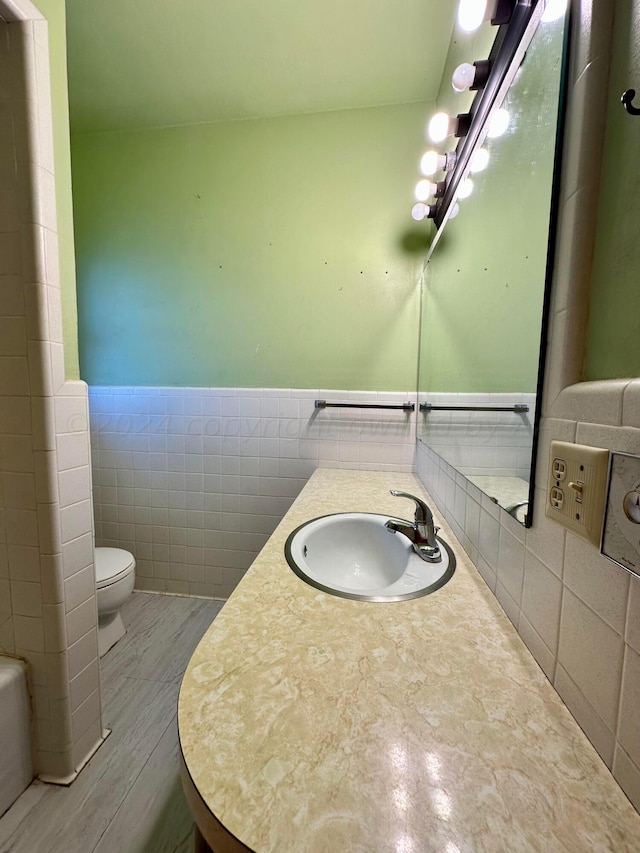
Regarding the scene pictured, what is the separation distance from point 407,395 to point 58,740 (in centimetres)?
177

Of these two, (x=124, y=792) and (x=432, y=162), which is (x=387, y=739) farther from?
(x=432, y=162)

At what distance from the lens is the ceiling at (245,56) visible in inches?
47.4

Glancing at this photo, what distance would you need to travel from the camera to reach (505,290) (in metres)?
0.67

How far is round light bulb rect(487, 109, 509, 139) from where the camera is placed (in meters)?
0.69

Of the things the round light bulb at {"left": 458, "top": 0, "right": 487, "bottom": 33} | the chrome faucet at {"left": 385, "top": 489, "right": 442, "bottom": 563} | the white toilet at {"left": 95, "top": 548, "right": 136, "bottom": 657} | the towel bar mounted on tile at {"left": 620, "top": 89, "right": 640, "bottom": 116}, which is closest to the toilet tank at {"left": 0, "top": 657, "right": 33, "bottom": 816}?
the white toilet at {"left": 95, "top": 548, "right": 136, "bottom": 657}

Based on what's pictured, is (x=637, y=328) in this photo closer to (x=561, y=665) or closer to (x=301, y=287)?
(x=561, y=665)

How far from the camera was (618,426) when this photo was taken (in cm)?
34

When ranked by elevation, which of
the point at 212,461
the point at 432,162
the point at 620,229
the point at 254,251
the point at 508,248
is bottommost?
the point at 212,461

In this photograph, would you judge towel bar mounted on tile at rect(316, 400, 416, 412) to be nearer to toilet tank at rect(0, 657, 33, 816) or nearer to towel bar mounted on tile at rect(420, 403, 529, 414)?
towel bar mounted on tile at rect(420, 403, 529, 414)

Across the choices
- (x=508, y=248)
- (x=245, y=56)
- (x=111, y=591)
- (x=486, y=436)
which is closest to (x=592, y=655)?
(x=486, y=436)

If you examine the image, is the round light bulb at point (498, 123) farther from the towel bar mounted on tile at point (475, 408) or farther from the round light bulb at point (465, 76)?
the towel bar mounted on tile at point (475, 408)

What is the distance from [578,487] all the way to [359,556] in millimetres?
770

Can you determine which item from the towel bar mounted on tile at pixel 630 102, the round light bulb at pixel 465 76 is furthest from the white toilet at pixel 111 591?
the round light bulb at pixel 465 76

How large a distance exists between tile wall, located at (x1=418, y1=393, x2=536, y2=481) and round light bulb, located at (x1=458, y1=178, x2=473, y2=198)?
58cm
